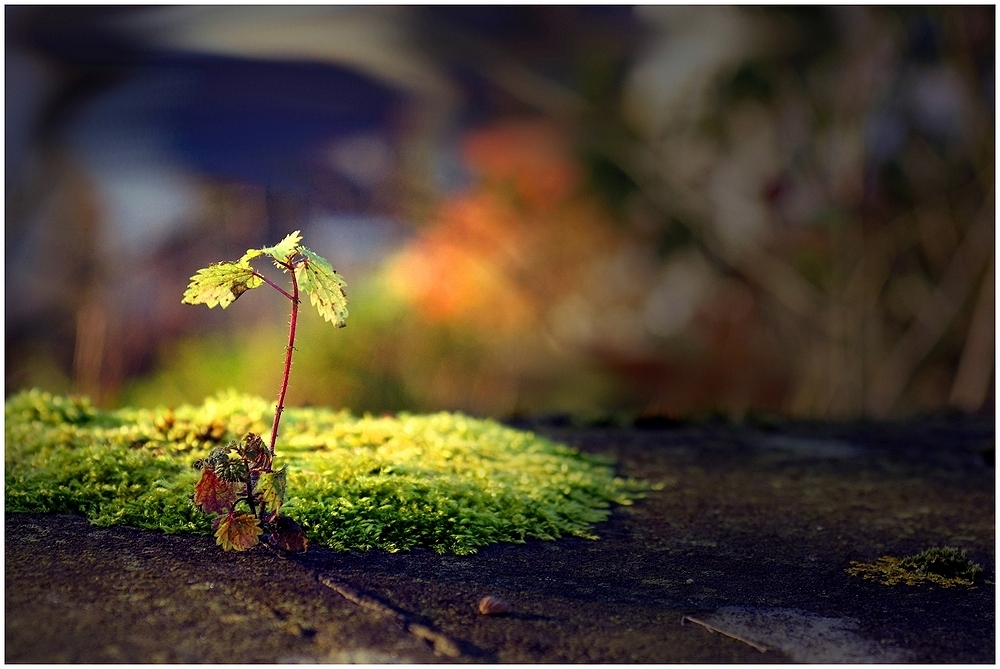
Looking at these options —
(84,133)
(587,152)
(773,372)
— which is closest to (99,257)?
(84,133)

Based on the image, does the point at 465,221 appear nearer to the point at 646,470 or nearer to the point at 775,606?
the point at 646,470

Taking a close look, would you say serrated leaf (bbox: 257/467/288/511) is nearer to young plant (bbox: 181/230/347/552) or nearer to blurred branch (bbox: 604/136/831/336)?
young plant (bbox: 181/230/347/552)

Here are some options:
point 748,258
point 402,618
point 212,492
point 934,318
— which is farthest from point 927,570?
point 934,318

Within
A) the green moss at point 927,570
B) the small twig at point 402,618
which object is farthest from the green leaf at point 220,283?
the green moss at point 927,570

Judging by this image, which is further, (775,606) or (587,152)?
(587,152)

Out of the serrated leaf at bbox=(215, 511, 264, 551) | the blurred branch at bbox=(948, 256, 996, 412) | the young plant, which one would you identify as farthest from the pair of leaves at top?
the blurred branch at bbox=(948, 256, 996, 412)
